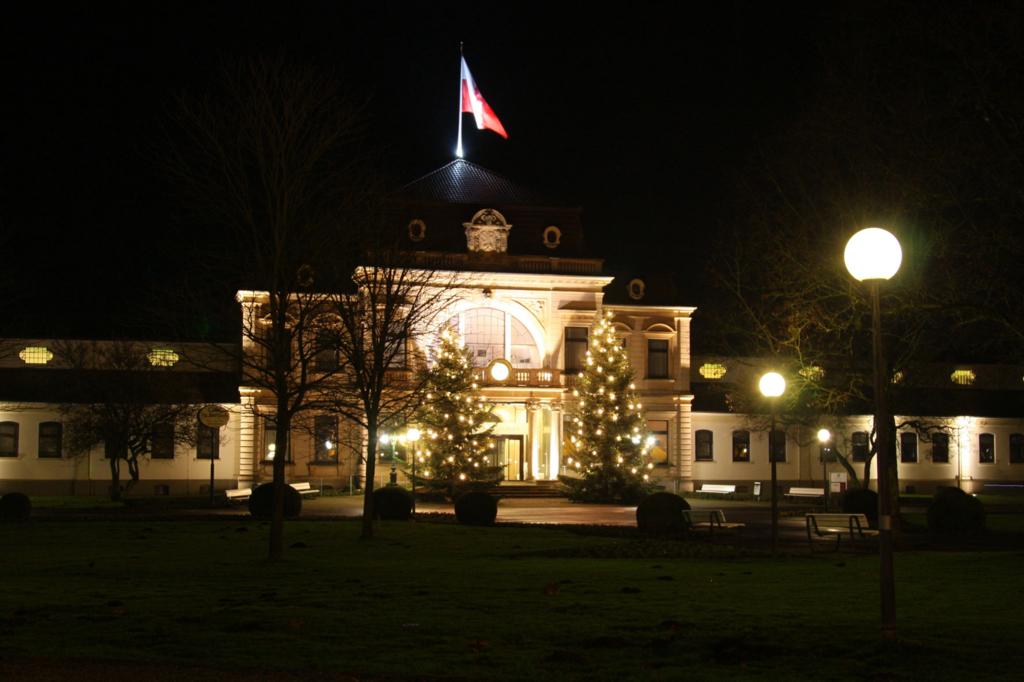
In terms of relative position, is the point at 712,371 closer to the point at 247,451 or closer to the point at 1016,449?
the point at 1016,449

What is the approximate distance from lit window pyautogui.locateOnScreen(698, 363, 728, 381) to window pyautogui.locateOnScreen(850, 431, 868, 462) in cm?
791

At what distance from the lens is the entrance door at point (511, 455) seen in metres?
59.3

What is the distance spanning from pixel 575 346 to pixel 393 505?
92.5 ft

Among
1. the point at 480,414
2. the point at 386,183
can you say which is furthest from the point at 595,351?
the point at 386,183

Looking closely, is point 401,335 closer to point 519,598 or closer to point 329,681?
point 519,598

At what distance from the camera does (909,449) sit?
216 feet

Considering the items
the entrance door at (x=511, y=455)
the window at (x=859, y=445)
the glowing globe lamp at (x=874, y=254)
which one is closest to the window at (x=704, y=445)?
the window at (x=859, y=445)

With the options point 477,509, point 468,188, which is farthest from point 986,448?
point 477,509

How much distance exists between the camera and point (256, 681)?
9.38 metres

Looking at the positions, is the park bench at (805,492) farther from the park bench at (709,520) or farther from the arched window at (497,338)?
the park bench at (709,520)

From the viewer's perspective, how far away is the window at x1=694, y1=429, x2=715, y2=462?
63.0m

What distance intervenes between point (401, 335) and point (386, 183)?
A: 252 inches

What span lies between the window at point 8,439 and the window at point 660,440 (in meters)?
30.6

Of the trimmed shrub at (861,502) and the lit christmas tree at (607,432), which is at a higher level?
the lit christmas tree at (607,432)
